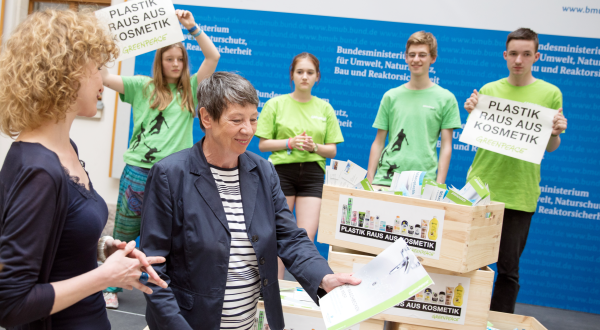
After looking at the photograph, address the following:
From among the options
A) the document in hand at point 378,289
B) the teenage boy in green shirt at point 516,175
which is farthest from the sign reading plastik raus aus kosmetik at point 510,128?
the document in hand at point 378,289

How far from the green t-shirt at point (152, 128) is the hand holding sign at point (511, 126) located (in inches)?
73.6

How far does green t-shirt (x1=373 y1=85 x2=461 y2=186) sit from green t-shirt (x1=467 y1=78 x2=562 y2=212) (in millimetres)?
349

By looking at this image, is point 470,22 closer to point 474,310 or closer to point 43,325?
point 474,310

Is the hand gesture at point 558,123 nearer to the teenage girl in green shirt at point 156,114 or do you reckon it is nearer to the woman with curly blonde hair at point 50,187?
the teenage girl in green shirt at point 156,114

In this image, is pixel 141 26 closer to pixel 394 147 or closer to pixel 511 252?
pixel 394 147

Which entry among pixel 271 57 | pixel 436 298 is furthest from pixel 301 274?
pixel 271 57

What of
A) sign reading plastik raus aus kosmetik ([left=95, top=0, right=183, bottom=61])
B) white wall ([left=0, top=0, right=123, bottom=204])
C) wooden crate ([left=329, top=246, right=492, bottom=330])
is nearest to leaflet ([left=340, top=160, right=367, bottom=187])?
wooden crate ([left=329, top=246, right=492, bottom=330])

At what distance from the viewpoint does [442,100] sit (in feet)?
10.3

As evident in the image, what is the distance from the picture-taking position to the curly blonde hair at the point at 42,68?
3.46 feet

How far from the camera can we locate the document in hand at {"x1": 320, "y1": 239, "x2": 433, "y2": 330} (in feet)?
4.57

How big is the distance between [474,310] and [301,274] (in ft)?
3.76

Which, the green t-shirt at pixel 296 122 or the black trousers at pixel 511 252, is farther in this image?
the green t-shirt at pixel 296 122

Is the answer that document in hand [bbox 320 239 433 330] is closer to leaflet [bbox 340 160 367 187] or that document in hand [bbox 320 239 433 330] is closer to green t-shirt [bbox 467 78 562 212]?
leaflet [bbox 340 160 367 187]

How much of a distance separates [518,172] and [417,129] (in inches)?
27.9
